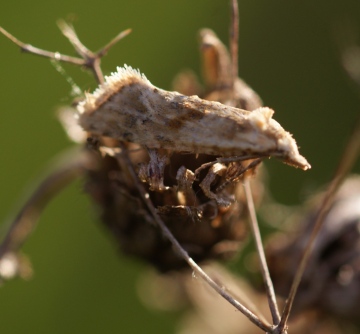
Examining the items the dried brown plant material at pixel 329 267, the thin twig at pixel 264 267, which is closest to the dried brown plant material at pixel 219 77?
the thin twig at pixel 264 267

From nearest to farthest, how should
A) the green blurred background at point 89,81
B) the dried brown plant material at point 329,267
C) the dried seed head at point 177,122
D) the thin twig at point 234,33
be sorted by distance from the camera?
the dried seed head at point 177,122, the thin twig at point 234,33, the dried brown plant material at point 329,267, the green blurred background at point 89,81

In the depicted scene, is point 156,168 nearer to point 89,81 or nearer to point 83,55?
point 83,55

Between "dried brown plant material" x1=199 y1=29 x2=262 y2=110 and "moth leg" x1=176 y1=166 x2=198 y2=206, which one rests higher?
"dried brown plant material" x1=199 y1=29 x2=262 y2=110

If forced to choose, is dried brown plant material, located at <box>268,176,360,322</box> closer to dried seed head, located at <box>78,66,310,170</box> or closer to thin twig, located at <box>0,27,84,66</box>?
dried seed head, located at <box>78,66,310,170</box>

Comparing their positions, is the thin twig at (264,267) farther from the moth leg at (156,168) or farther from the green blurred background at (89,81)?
the green blurred background at (89,81)

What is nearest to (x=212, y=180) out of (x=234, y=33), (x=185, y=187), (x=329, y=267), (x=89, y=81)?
(x=185, y=187)

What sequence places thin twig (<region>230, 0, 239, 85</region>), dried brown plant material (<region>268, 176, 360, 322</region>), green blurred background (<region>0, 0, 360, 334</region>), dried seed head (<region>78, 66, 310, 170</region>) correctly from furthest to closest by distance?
green blurred background (<region>0, 0, 360, 334</region>)
dried brown plant material (<region>268, 176, 360, 322</region>)
thin twig (<region>230, 0, 239, 85</region>)
dried seed head (<region>78, 66, 310, 170</region>)

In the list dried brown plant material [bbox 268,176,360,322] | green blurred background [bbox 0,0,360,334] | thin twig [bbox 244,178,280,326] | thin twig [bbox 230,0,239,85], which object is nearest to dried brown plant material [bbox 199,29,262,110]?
thin twig [bbox 230,0,239,85]
